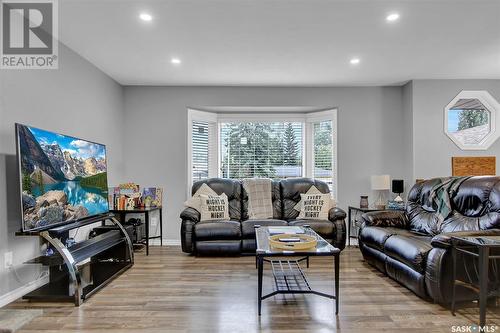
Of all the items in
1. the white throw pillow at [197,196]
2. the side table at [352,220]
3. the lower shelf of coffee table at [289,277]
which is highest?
the white throw pillow at [197,196]

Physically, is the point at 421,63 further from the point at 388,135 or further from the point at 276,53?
the point at 276,53

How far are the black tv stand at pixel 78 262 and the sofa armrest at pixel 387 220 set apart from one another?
3.01 metres

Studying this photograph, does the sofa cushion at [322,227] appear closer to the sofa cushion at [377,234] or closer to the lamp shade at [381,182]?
the sofa cushion at [377,234]

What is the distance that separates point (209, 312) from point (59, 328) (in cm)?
110

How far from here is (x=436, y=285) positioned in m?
2.42

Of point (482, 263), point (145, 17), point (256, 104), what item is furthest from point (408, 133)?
point (145, 17)

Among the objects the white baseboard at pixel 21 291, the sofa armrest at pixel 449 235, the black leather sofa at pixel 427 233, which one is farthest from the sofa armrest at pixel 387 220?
the white baseboard at pixel 21 291

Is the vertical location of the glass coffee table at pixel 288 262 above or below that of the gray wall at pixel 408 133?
below

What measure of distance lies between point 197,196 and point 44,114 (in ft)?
7.29

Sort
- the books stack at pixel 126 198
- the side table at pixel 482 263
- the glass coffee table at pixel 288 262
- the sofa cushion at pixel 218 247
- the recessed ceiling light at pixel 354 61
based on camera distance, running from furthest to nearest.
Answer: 1. the books stack at pixel 126 198
2. the sofa cushion at pixel 218 247
3. the recessed ceiling light at pixel 354 61
4. the glass coffee table at pixel 288 262
5. the side table at pixel 482 263

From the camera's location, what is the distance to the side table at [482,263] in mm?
2051

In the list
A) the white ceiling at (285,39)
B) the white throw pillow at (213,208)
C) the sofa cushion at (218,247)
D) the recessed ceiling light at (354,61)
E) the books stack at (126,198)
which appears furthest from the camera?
the white throw pillow at (213,208)

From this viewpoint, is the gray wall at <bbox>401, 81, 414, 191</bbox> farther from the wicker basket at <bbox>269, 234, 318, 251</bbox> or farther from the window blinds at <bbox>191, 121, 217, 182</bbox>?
the window blinds at <bbox>191, 121, 217, 182</bbox>

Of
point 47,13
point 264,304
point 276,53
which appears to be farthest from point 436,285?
point 47,13
